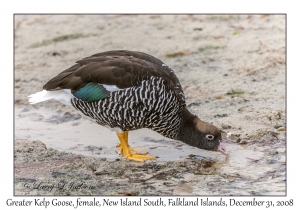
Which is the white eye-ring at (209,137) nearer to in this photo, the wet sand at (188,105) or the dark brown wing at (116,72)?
the wet sand at (188,105)

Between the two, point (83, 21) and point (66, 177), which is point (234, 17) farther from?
point (66, 177)

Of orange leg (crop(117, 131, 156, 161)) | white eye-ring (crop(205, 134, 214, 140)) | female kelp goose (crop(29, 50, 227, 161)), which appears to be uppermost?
female kelp goose (crop(29, 50, 227, 161))

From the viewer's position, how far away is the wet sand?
7.09 metres

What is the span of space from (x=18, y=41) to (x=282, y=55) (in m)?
6.37

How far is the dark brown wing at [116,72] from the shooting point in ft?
24.6

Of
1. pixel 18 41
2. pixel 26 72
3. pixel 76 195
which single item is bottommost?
pixel 76 195

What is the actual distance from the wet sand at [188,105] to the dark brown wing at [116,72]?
1037 mm

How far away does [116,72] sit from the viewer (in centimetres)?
753

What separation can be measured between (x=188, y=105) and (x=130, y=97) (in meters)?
2.20

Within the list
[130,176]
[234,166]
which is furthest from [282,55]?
[130,176]

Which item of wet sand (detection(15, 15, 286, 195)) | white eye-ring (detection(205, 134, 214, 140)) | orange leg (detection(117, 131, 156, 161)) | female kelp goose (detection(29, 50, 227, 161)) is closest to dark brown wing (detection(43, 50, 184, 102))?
female kelp goose (detection(29, 50, 227, 161))

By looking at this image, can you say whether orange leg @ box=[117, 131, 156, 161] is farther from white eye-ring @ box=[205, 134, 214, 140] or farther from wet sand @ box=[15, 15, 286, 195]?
white eye-ring @ box=[205, 134, 214, 140]

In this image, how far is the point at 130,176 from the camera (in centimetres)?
721

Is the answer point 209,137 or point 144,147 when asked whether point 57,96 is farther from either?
point 209,137
